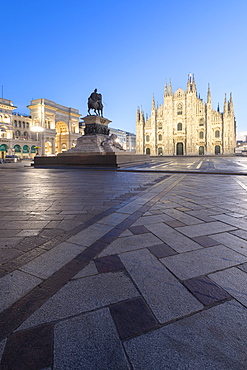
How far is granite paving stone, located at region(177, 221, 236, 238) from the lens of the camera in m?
2.50

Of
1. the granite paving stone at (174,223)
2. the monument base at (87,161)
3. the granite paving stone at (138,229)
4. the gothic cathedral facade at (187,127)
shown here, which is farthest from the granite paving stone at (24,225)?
the gothic cathedral facade at (187,127)

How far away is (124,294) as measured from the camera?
1.41 meters

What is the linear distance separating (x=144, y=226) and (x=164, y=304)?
1473 mm

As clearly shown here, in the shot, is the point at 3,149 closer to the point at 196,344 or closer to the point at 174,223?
the point at 174,223

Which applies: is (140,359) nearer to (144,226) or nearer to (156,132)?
(144,226)

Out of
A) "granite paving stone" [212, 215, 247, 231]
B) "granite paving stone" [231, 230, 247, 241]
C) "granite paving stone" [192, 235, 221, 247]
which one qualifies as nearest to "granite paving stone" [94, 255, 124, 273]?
"granite paving stone" [192, 235, 221, 247]

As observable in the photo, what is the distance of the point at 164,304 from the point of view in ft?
4.29

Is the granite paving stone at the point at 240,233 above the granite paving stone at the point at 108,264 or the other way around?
above

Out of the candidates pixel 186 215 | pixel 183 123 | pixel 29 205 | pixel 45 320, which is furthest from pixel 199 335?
pixel 183 123

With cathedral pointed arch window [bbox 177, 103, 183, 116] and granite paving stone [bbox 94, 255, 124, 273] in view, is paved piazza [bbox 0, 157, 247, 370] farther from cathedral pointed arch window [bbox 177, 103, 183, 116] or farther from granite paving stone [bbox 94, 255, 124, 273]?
cathedral pointed arch window [bbox 177, 103, 183, 116]

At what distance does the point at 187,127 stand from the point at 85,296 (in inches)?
2042

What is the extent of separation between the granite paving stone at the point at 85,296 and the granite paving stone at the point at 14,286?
230 mm

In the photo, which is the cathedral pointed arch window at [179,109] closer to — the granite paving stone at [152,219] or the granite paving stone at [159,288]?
the granite paving stone at [152,219]

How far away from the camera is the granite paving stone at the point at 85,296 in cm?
123
